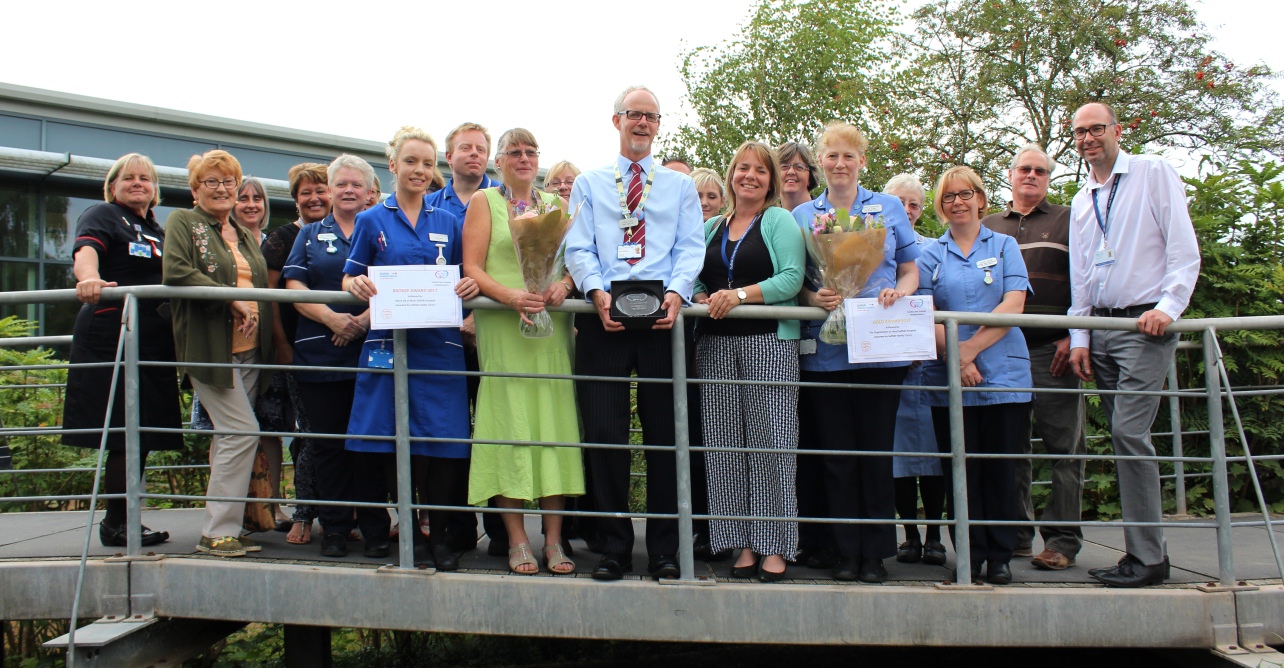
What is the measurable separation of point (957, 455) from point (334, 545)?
269 cm

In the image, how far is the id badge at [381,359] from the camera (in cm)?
Result: 392

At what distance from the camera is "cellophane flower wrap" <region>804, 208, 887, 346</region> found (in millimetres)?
3789

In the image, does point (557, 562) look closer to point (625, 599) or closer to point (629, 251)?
point (625, 599)

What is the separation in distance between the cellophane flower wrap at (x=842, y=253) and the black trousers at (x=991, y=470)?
735 millimetres

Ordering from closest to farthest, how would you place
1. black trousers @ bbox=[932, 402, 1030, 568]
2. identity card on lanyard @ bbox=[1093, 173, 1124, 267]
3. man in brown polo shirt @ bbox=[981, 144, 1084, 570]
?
1. black trousers @ bbox=[932, 402, 1030, 568]
2. identity card on lanyard @ bbox=[1093, 173, 1124, 267]
3. man in brown polo shirt @ bbox=[981, 144, 1084, 570]

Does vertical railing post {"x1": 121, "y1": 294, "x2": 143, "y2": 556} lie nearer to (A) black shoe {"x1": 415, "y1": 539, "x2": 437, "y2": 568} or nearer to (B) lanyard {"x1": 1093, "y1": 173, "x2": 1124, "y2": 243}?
(A) black shoe {"x1": 415, "y1": 539, "x2": 437, "y2": 568}

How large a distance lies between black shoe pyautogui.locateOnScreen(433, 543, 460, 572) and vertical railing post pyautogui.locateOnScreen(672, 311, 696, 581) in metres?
0.94

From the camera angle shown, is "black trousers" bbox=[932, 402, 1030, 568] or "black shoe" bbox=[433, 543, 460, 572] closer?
"black shoe" bbox=[433, 543, 460, 572]

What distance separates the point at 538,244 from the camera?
3641 mm

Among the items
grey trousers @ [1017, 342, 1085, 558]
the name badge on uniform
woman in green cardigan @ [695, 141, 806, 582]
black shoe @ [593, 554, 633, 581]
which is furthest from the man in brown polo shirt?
black shoe @ [593, 554, 633, 581]

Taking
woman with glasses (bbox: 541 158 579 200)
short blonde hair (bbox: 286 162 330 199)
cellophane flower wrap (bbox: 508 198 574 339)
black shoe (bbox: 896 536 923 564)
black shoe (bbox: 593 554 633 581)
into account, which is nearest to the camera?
cellophane flower wrap (bbox: 508 198 574 339)

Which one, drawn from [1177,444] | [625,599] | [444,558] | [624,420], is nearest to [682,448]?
[624,420]

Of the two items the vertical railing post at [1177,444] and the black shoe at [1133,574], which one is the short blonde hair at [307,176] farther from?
the vertical railing post at [1177,444]

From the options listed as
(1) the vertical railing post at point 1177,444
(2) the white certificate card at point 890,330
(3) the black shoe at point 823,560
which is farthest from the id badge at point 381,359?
(1) the vertical railing post at point 1177,444
